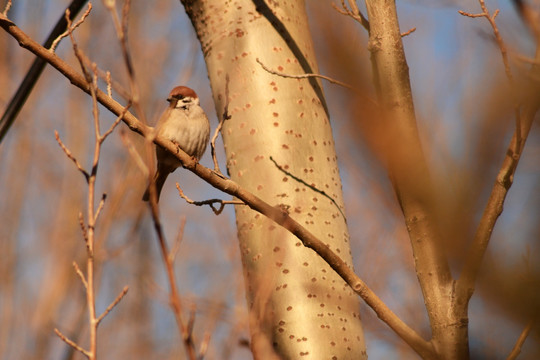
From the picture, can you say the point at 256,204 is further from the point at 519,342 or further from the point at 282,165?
the point at 519,342

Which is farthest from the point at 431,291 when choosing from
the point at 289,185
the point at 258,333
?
the point at 289,185

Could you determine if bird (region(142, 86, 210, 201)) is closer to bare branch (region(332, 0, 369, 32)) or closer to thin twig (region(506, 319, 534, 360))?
bare branch (region(332, 0, 369, 32))

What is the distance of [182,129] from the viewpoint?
3.98 m

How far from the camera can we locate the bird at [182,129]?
3.98 meters

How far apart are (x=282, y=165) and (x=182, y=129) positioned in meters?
1.74

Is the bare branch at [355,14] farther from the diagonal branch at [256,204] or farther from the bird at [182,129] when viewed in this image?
the bird at [182,129]

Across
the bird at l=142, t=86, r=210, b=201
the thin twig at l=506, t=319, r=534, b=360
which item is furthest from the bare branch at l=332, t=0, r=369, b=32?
the bird at l=142, t=86, r=210, b=201

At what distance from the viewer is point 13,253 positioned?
6.12 metres

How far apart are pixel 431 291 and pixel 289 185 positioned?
83 cm

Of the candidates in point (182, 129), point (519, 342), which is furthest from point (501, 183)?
point (182, 129)

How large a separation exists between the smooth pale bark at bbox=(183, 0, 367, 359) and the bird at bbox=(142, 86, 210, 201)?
4.11 ft

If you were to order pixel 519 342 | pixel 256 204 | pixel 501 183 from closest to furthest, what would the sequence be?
pixel 519 342 < pixel 501 183 < pixel 256 204

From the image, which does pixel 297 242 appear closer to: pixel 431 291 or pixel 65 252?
pixel 431 291

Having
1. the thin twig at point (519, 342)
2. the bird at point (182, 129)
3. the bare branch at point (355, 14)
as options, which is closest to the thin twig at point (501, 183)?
the thin twig at point (519, 342)
